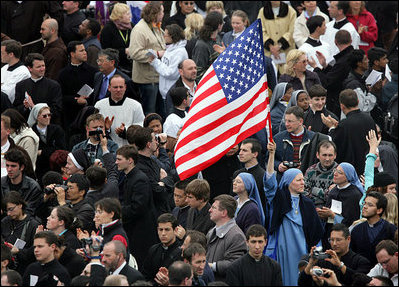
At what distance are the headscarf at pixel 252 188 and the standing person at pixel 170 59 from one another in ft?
13.8

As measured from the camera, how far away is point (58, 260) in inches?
412

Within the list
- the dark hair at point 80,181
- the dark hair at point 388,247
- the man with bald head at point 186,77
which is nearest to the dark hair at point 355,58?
the man with bald head at point 186,77

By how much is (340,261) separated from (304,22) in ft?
25.5

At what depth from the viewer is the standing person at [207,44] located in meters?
15.5

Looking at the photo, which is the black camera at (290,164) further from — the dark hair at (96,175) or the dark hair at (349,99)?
the dark hair at (96,175)

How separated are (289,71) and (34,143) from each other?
419cm

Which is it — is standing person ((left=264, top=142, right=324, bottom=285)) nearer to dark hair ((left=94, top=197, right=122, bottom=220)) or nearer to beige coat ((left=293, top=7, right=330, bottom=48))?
dark hair ((left=94, top=197, right=122, bottom=220))

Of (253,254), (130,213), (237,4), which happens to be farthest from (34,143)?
(237,4)

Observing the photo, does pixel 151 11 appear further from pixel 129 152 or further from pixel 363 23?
pixel 129 152

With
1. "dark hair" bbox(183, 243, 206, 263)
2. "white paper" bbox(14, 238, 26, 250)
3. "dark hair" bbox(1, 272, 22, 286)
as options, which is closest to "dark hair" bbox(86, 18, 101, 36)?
"white paper" bbox(14, 238, 26, 250)

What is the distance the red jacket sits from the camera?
17.6 meters

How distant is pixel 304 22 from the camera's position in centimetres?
1745

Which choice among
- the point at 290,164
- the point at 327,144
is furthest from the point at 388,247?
the point at 327,144

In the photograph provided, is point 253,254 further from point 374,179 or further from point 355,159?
point 355,159
